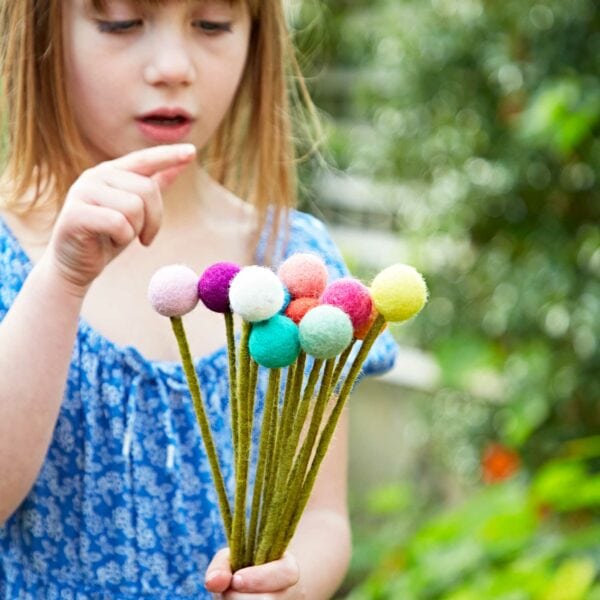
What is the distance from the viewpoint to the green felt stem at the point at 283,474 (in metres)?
1.04

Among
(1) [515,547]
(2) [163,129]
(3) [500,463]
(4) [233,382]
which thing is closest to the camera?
(4) [233,382]

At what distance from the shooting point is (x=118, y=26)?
1.32 metres

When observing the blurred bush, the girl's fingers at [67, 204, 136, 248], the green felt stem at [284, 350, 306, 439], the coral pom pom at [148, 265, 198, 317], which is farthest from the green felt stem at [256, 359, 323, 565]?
the blurred bush

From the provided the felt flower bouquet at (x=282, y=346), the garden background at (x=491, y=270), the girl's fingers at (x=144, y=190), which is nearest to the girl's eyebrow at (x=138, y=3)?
the girl's fingers at (x=144, y=190)

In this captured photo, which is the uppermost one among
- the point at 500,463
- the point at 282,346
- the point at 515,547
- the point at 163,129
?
the point at 163,129

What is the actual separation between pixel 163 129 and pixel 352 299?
1.46 ft

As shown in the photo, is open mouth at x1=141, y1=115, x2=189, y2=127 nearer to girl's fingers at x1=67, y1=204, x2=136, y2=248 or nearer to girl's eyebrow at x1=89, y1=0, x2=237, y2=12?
girl's eyebrow at x1=89, y1=0, x2=237, y2=12

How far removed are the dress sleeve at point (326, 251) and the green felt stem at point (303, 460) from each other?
0.53 meters

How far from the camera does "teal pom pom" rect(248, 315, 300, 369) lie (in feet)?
3.28

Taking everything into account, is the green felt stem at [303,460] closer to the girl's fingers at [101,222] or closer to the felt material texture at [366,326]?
the felt material texture at [366,326]

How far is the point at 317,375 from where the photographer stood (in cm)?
104

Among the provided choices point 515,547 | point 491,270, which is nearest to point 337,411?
point 515,547

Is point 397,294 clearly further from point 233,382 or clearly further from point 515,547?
point 515,547

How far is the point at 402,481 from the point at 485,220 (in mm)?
1254
